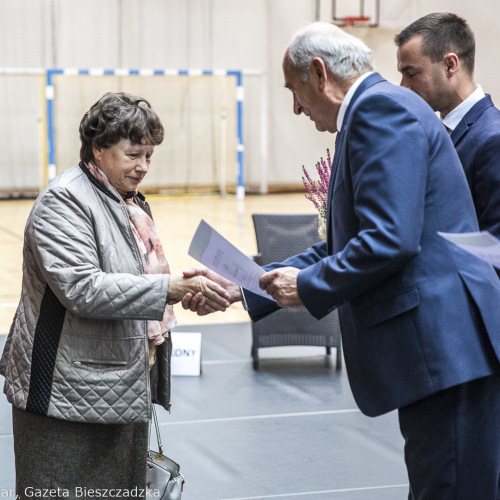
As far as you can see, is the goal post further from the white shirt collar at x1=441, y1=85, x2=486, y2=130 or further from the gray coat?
the gray coat

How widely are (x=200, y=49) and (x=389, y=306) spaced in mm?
12496

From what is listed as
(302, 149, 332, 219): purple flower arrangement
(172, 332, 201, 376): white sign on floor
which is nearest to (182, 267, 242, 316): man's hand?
(302, 149, 332, 219): purple flower arrangement

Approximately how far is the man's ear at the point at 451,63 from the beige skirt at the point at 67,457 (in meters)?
1.33

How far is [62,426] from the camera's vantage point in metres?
2.11

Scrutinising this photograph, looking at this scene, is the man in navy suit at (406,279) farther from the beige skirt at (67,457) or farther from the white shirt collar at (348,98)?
the beige skirt at (67,457)

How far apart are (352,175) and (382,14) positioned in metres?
13.4

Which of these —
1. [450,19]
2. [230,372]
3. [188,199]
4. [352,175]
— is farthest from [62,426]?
[188,199]

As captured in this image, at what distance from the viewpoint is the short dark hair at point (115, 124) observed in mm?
2137

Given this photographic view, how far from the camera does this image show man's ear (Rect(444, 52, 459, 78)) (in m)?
2.33

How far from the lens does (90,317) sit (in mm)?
2035

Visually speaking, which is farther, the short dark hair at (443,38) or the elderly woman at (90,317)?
the short dark hair at (443,38)

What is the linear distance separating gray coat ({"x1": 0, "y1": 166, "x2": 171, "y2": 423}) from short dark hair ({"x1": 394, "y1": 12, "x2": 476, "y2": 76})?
987 millimetres

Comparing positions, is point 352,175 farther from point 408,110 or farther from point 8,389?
point 8,389

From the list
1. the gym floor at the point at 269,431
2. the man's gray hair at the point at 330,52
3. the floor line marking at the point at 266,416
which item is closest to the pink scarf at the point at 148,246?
the man's gray hair at the point at 330,52
